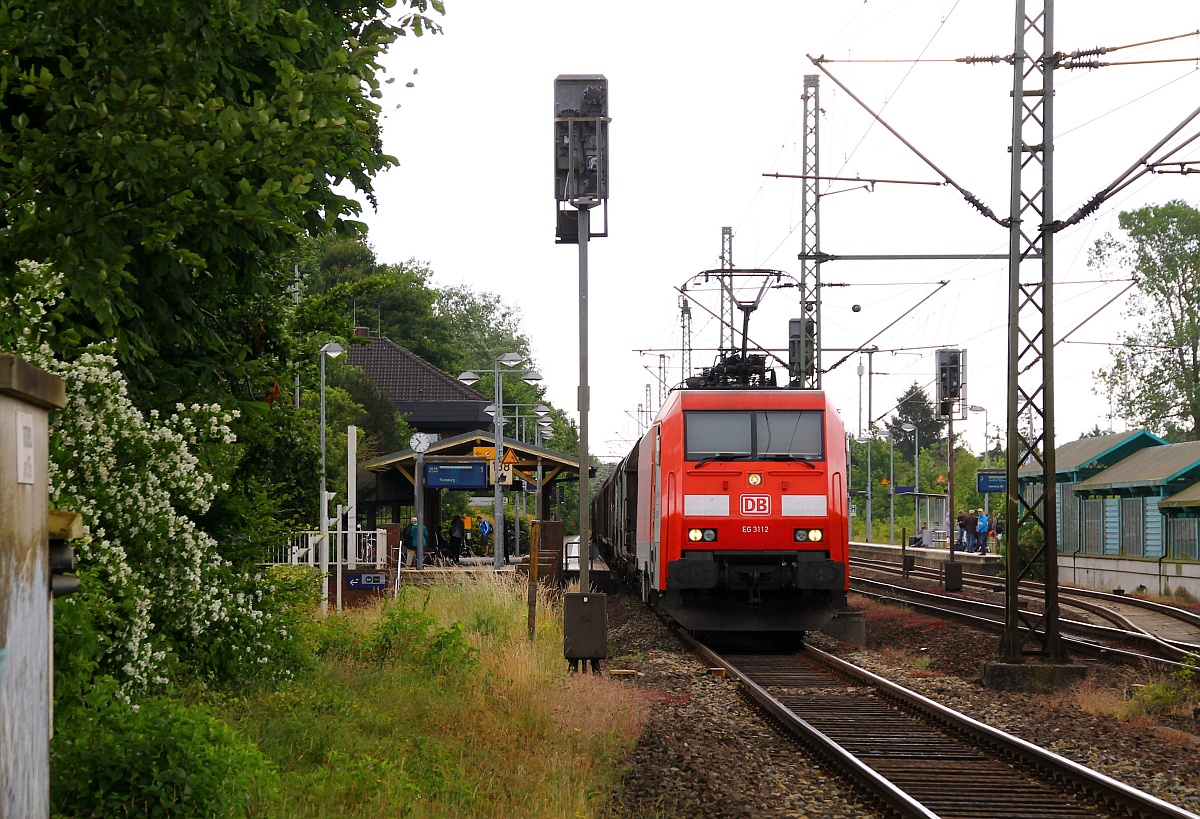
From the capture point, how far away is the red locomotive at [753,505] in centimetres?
1583

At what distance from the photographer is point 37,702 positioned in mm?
3951

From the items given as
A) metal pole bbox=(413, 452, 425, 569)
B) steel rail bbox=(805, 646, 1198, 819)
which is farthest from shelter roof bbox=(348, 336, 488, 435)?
steel rail bbox=(805, 646, 1198, 819)

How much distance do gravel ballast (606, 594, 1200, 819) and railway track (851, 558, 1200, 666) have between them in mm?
1688

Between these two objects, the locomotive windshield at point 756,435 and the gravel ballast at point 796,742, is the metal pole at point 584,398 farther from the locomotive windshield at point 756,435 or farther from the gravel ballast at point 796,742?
the locomotive windshield at point 756,435

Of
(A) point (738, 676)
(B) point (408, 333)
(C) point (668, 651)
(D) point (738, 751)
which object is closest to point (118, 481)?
(D) point (738, 751)

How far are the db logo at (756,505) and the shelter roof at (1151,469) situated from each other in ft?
57.8

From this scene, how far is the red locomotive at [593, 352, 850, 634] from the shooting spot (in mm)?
15828

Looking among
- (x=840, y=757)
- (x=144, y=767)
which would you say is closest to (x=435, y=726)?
(x=840, y=757)

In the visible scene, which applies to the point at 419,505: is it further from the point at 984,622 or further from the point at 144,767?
the point at 144,767

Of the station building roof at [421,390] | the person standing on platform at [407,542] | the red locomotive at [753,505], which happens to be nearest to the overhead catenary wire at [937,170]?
the red locomotive at [753,505]

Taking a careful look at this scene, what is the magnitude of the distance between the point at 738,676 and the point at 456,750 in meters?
5.85

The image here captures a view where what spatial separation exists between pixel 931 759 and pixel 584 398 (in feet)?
16.5

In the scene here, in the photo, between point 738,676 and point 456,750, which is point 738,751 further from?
point 738,676

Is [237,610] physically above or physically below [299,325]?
below
